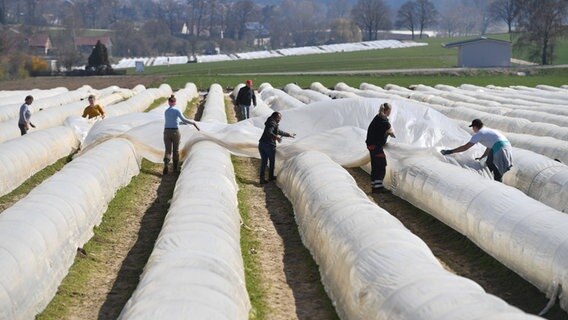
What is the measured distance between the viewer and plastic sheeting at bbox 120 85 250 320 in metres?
8.09

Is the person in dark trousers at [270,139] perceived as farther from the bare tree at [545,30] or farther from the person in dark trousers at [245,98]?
the bare tree at [545,30]

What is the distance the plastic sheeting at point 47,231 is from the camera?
9.65 metres

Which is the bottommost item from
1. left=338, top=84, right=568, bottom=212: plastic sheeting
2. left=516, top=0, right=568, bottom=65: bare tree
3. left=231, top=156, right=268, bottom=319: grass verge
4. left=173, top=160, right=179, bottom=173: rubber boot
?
A: left=231, top=156, right=268, bottom=319: grass verge

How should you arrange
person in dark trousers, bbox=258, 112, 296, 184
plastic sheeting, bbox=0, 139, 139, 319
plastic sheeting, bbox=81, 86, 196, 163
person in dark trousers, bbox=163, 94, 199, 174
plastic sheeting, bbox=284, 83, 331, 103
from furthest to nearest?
plastic sheeting, bbox=284, 83, 331, 103 < plastic sheeting, bbox=81, 86, 196, 163 < person in dark trousers, bbox=163, 94, 199, 174 < person in dark trousers, bbox=258, 112, 296, 184 < plastic sheeting, bbox=0, 139, 139, 319

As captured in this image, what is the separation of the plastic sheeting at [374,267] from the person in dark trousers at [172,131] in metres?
5.24

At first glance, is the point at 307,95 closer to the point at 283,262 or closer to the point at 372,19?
the point at 283,262

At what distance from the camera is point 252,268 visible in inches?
467

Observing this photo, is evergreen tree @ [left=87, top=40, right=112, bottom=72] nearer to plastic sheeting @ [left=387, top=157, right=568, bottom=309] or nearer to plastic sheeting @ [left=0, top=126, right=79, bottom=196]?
plastic sheeting @ [left=0, top=126, right=79, bottom=196]

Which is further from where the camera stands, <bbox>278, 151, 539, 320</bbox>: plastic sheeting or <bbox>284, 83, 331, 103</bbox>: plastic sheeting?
<bbox>284, 83, 331, 103</bbox>: plastic sheeting

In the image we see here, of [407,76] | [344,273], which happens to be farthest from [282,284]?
[407,76]

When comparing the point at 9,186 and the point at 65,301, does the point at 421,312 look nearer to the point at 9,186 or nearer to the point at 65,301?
the point at 65,301

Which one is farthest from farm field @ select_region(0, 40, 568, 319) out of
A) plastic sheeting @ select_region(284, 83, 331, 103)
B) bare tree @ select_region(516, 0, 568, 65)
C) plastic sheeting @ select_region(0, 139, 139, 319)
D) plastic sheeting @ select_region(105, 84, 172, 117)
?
bare tree @ select_region(516, 0, 568, 65)

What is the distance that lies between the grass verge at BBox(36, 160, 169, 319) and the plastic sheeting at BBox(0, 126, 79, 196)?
7.97 ft

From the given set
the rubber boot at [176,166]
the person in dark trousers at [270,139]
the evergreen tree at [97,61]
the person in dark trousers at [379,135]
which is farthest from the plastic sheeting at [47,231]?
the evergreen tree at [97,61]
